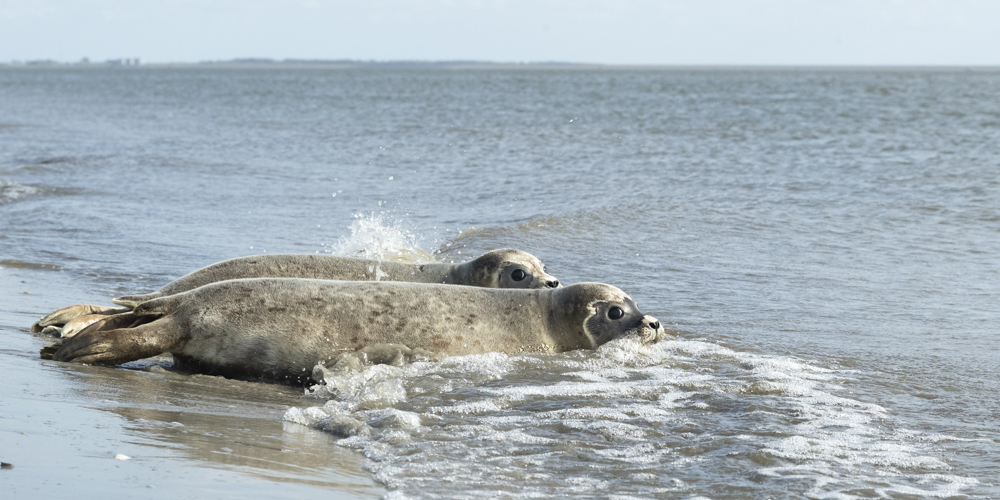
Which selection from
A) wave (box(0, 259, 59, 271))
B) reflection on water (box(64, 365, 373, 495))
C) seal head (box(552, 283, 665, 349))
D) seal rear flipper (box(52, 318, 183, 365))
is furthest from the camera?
wave (box(0, 259, 59, 271))

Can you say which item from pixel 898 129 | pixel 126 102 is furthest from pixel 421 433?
pixel 126 102

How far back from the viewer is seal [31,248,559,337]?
7055mm

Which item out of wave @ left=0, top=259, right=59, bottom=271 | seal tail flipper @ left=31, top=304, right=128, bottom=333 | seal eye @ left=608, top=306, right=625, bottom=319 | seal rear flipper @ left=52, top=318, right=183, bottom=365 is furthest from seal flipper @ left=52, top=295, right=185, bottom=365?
wave @ left=0, top=259, right=59, bottom=271

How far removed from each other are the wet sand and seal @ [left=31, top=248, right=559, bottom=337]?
1177mm

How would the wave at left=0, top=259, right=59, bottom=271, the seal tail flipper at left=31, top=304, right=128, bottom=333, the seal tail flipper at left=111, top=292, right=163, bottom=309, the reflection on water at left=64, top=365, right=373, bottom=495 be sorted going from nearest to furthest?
the reflection on water at left=64, top=365, right=373, bottom=495 < the seal tail flipper at left=111, top=292, right=163, bottom=309 < the seal tail flipper at left=31, top=304, right=128, bottom=333 < the wave at left=0, top=259, right=59, bottom=271

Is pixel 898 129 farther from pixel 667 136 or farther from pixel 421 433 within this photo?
pixel 421 433

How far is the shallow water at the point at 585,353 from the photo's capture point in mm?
4316

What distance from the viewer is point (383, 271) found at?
7.19 m

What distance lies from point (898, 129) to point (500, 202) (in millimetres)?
19648

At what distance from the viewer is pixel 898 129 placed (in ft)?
100

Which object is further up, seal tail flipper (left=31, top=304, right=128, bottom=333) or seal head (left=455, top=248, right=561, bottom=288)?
seal head (left=455, top=248, right=561, bottom=288)

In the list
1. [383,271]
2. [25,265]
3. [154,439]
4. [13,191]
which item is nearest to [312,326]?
[383,271]

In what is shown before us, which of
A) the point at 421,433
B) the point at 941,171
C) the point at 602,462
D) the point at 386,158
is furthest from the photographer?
the point at 386,158

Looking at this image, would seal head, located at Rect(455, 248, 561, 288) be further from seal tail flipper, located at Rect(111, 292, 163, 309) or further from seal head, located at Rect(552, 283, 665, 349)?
seal tail flipper, located at Rect(111, 292, 163, 309)
